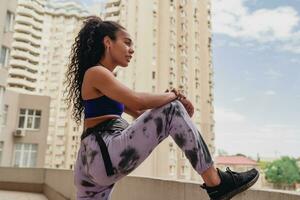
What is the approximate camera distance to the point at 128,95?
1.44 m

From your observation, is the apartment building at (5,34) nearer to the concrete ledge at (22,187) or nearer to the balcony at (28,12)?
the concrete ledge at (22,187)

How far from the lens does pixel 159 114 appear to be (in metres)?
1.41

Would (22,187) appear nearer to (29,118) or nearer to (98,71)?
(98,71)

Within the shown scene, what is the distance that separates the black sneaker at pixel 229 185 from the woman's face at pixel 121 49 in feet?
2.52

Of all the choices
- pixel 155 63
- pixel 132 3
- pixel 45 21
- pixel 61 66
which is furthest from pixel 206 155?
pixel 45 21

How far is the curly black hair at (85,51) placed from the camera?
1.70m

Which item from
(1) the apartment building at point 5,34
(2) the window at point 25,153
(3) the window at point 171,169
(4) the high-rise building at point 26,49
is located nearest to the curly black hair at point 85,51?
(1) the apartment building at point 5,34

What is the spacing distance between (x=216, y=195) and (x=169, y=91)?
531 millimetres

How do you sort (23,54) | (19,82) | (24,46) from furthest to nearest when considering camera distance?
(24,46) < (23,54) < (19,82)

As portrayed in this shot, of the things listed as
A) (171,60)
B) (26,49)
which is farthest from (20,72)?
(171,60)

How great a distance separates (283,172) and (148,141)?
57049mm

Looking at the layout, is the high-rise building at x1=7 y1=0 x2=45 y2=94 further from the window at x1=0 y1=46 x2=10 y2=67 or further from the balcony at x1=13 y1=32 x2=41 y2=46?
the window at x1=0 y1=46 x2=10 y2=67

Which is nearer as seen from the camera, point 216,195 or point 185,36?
point 216,195

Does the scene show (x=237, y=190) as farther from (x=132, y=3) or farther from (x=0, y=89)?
(x=132, y=3)
